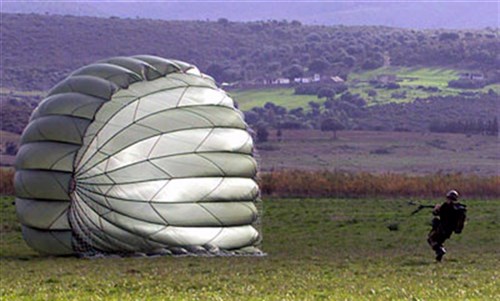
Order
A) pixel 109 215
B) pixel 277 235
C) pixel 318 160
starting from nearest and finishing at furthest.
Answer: pixel 109 215 < pixel 277 235 < pixel 318 160

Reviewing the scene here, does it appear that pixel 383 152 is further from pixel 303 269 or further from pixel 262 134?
pixel 303 269

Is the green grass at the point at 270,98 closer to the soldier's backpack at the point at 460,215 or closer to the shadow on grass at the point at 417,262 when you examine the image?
the shadow on grass at the point at 417,262

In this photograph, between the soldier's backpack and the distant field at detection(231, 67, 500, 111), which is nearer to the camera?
the soldier's backpack

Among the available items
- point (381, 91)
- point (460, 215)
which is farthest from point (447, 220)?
point (381, 91)

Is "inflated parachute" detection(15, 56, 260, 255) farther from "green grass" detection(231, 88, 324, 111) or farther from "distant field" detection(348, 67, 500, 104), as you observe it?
"green grass" detection(231, 88, 324, 111)

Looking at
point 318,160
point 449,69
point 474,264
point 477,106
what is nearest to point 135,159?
point 474,264

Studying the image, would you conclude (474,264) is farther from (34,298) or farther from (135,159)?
(34,298)

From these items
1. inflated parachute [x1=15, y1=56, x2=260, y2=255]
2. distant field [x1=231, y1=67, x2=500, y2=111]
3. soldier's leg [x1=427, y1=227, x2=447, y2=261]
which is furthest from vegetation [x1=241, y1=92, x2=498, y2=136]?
soldier's leg [x1=427, y1=227, x2=447, y2=261]
